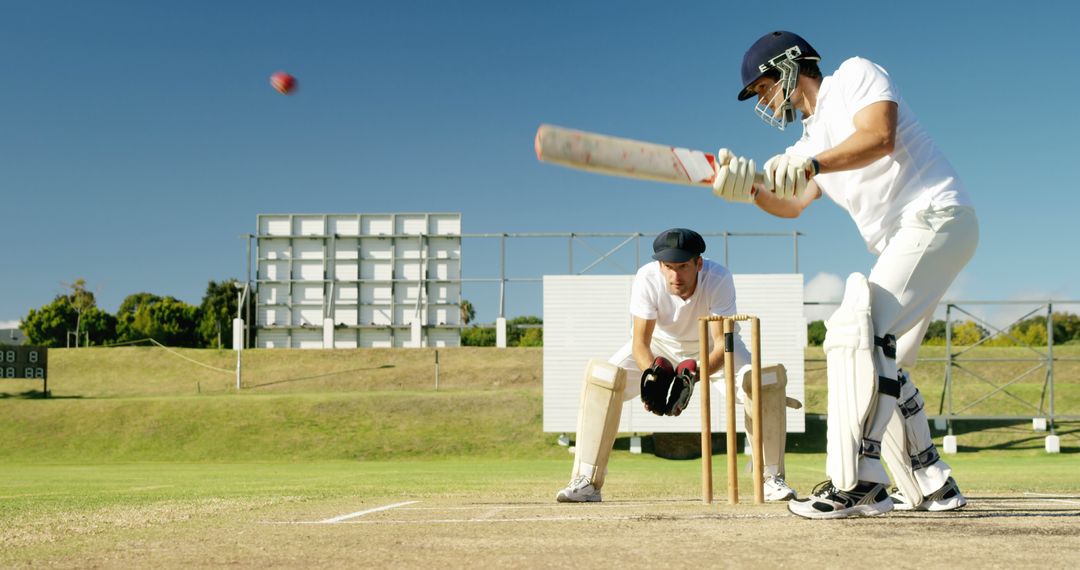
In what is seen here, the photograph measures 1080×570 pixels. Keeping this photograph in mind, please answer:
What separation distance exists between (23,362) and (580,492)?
31.4 m

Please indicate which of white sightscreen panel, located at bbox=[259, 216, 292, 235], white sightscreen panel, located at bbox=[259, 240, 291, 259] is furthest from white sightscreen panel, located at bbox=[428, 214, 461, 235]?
white sightscreen panel, located at bbox=[259, 240, 291, 259]

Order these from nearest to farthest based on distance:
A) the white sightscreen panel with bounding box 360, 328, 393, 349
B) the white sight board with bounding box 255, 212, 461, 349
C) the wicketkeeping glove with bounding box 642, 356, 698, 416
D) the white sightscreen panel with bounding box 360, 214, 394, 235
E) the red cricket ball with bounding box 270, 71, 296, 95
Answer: the wicketkeeping glove with bounding box 642, 356, 698, 416
the red cricket ball with bounding box 270, 71, 296, 95
the white sight board with bounding box 255, 212, 461, 349
the white sightscreen panel with bounding box 360, 214, 394, 235
the white sightscreen panel with bounding box 360, 328, 393, 349

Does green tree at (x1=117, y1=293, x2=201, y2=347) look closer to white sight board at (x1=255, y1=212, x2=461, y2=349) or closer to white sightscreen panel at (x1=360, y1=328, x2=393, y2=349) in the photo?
white sight board at (x1=255, y1=212, x2=461, y2=349)

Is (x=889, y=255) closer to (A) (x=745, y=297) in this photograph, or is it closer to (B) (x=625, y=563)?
(B) (x=625, y=563)

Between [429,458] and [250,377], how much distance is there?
55.0ft

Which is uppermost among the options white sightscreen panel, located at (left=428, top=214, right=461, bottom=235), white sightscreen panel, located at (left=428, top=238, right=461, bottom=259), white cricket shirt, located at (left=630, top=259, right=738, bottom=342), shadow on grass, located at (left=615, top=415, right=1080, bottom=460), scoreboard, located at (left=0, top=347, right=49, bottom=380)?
white sightscreen panel, located at (left=428, top=214, right=461, bottom=235)

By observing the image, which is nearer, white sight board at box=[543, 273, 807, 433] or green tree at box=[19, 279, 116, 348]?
white sight board at box=[543, 273, 807, 433]

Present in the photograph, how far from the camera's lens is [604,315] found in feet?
80.5

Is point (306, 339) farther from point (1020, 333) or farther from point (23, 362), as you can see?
point (1020, 333)

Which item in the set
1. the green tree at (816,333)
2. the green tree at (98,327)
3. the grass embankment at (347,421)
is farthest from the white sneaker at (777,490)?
the green tree at (98,327)

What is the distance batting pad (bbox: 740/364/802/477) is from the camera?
6363mm

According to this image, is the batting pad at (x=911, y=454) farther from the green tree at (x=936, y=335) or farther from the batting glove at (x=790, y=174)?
the green tree at (x=936, y=335)

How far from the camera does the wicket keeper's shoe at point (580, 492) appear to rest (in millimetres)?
6023

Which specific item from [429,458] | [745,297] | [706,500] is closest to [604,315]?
[745,297]
